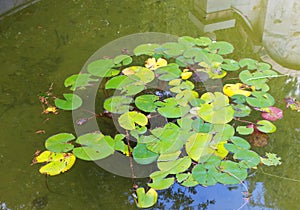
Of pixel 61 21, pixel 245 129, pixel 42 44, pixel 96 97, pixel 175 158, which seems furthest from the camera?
pixel 61 21

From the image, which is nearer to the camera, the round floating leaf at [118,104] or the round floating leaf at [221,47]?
the round floating leaf at [118,104]

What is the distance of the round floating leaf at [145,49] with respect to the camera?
6.44 feet

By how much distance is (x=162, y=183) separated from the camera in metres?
1.33

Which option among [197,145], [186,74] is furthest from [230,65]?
[197,145]

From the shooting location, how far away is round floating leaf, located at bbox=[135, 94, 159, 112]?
5.19 feet

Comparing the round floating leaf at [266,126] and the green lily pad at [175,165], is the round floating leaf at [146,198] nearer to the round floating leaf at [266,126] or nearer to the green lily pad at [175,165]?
the green lily pad at [175,165]

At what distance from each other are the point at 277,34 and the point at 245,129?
99 centimetres

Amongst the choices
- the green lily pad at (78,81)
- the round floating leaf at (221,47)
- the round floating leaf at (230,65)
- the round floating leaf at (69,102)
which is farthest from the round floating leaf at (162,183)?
the round floating leaf at (221,47)

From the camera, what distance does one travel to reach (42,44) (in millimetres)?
2057

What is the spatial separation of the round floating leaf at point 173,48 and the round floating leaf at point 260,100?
0.46 meters

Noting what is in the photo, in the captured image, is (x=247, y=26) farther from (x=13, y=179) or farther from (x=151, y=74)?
(x=13, y=179)

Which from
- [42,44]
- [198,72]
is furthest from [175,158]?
[42,44]

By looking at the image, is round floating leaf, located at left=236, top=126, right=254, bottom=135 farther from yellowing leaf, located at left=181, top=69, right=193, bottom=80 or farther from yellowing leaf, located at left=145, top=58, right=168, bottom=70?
yellowing leaf, located at left=145, top=58, right=168, bottom=70

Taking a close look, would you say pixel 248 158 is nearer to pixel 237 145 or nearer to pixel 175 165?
pixel 237 145
